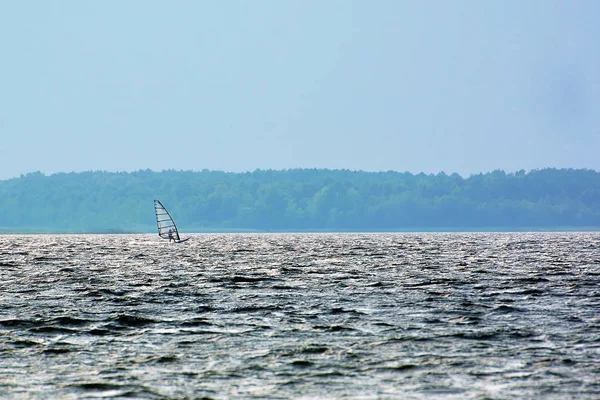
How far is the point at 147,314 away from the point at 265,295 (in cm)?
696

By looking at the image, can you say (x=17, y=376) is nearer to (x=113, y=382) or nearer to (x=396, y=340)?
(x=113, y=382)

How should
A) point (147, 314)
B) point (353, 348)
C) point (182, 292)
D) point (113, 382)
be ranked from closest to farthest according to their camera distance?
point (113, 382), point (353, 348), point (147, 314), point (182, 292)

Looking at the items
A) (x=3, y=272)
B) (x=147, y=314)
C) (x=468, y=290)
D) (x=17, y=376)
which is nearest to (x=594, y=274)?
(x=468, y=290)

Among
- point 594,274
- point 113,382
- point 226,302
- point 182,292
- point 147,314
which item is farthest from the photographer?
point 594,274

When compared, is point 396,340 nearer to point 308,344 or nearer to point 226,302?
point 308,344

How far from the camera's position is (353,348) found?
20000 millimetres

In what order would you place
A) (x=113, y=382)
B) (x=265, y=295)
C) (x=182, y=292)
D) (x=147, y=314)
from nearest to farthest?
(x=113, y=382) → (x=147, y=314) → (x=265, y=295) → (x=182, y=292)

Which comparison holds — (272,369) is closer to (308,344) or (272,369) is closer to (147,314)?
(308,344)

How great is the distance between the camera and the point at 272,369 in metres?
17.7

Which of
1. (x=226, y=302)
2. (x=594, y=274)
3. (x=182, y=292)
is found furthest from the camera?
(x=594, y=274)

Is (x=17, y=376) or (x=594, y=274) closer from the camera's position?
(x=17, y=376)

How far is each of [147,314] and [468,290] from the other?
13.9 m

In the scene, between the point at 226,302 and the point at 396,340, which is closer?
the point at 396,340

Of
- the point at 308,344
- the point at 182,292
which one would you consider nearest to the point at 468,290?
the point at 182,292
